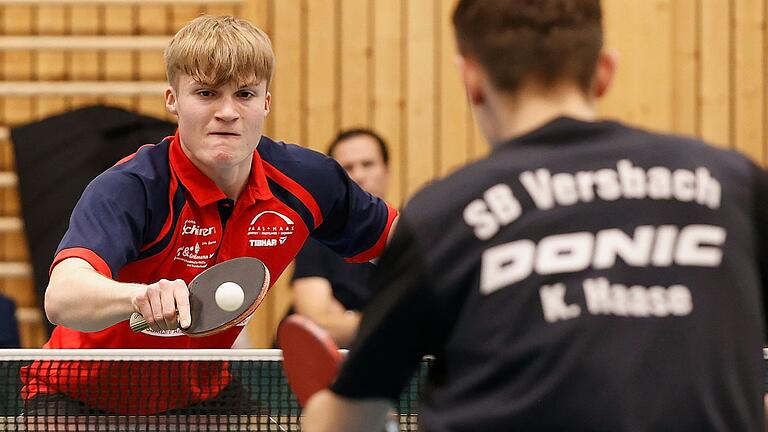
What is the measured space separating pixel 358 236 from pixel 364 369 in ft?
5.84

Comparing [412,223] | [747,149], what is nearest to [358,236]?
[412,223]

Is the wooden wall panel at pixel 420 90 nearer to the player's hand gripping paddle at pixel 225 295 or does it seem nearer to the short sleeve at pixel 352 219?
the short sleeve at pixel 352 219

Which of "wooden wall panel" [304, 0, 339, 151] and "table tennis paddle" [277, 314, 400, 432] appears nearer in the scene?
"table tennis paddle" [277, 314, 400, 432]

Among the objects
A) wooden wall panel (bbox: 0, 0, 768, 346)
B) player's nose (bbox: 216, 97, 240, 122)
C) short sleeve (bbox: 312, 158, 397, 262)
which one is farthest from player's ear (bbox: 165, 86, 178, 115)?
wooden wall panel (bbox: 0, 0, 768, 346)

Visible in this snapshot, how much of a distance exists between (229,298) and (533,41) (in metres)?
1.13

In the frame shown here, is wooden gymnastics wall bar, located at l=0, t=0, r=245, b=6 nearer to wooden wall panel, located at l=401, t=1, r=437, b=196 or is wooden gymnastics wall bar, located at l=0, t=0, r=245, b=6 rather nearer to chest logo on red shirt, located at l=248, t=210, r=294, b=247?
wooden wall panel, located at l=401, t=1, r=437, b=196

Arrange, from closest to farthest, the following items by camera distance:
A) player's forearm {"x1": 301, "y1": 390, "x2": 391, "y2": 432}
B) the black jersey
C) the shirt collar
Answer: the black jersey, player's forearm {"x1": 301, "y1": 390, "x2": 391, "y2": 432}, the shirt collar

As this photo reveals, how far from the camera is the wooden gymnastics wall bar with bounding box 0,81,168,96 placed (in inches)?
261

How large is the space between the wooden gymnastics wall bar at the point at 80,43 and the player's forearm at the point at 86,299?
4117 millimetres

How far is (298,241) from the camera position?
3.29m

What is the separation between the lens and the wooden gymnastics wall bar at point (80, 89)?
662cm

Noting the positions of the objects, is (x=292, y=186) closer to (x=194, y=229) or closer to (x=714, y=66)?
(x=194, y=229)

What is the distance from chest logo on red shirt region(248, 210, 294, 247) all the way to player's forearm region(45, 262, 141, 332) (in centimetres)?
62

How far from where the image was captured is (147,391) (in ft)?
10.2
